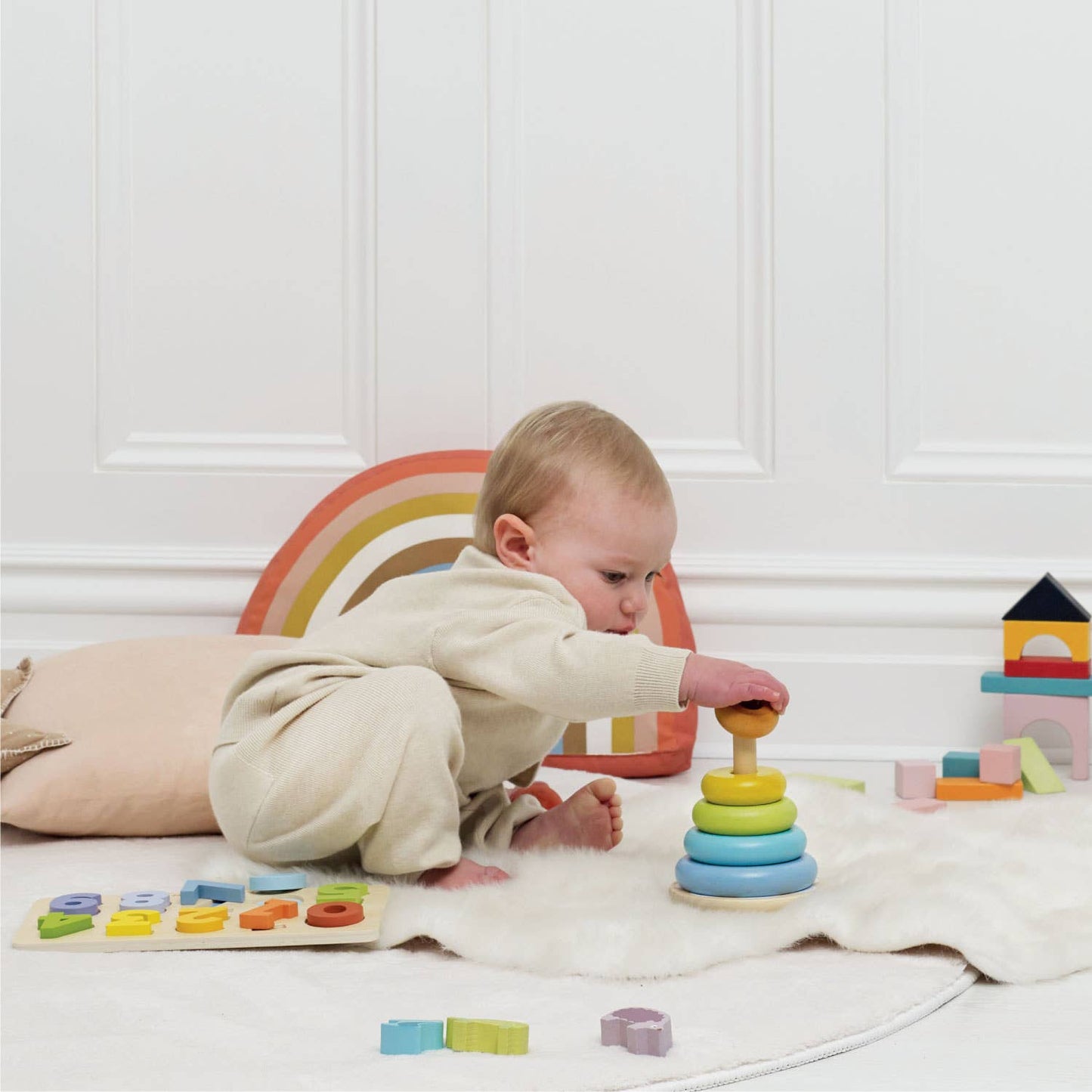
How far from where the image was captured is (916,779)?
65.4 inches

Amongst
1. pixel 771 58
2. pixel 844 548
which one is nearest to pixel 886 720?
pixel 844 548

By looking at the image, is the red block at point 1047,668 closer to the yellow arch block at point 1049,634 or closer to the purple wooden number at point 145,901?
the yellow arch block at point 1049,634

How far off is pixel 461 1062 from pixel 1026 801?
3.12 feet

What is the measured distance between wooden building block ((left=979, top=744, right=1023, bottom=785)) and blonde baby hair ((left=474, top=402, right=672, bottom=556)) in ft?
2.34

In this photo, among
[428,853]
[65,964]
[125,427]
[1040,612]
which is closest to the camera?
[65,964]

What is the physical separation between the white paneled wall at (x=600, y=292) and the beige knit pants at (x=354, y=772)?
954 mm

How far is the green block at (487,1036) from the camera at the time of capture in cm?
75

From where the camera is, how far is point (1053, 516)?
6.63 ft

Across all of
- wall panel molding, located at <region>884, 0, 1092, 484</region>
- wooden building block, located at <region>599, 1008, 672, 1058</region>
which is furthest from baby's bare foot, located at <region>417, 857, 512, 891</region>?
wall panel molding, located at <region>884, 0, 1092, 484</region>

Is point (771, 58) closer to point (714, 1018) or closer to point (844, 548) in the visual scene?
point (844, 548)

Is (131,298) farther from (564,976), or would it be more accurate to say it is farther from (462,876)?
(564,976)

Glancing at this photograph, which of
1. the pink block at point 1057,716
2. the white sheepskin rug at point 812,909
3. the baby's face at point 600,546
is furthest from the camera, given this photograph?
the pink block at point 1057,716

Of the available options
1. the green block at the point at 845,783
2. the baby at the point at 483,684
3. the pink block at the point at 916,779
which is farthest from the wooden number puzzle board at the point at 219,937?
the pink block at the point at 916,779

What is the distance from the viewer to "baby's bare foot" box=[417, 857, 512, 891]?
3.65 feet
